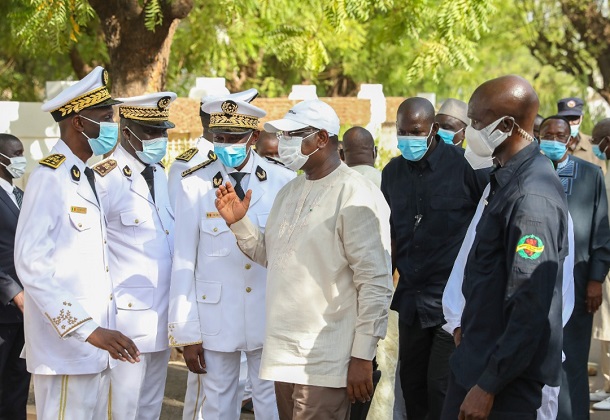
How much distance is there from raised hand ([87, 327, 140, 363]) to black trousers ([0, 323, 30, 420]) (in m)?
2.13

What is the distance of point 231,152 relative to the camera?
5.53m

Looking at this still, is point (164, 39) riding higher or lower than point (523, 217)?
higher

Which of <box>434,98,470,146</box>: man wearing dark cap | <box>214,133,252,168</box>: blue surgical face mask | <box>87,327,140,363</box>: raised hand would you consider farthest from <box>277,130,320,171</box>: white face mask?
<box>434,98,470,146</box>: man wearing dark cap

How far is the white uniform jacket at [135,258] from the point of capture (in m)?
5.63

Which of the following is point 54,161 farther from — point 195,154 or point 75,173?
point 195,154

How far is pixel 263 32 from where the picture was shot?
53.0 ft

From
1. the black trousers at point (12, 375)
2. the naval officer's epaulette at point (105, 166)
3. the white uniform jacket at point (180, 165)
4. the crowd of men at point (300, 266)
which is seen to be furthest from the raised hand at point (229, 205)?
the black trousers at point (12, 375)

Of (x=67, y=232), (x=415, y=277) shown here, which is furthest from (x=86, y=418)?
(x=415, y=277)

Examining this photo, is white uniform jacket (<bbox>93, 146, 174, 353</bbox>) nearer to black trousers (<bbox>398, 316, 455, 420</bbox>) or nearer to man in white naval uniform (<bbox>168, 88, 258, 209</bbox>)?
man in white naval uniform (<bbox>168, 88, 258, 209</bbox>)

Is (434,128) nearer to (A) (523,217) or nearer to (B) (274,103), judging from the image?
(A) (523,217)

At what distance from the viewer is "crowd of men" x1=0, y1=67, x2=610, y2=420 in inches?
155

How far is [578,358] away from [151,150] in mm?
3233

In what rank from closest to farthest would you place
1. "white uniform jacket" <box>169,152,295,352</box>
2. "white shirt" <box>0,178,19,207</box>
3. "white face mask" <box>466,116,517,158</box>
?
1. "white face mask" <box>466,116,517,158</box>
2. "white uniform jacket" <box>169,152,295,352</box>
3. "white shirt" <box>0,178,19,207</box>

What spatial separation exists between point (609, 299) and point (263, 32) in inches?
377
